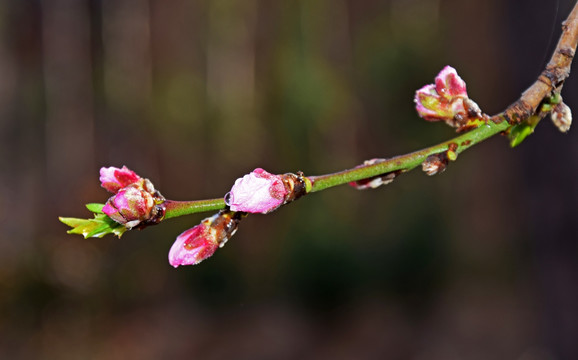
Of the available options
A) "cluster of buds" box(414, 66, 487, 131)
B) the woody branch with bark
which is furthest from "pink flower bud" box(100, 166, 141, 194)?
"cluster of buds" box(414, 66, 487, 131)

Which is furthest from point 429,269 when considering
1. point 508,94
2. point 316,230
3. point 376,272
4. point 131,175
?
point 131,175

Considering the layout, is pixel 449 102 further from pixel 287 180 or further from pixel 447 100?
pixel 287 180

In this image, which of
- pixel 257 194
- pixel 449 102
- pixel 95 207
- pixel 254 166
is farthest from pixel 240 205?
pixel 254 166

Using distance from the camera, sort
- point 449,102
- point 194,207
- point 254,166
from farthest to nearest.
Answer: point 254,166 < point 449,102 < point 194,207

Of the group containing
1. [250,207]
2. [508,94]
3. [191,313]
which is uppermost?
[508,94]

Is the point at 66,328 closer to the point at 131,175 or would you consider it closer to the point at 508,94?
the point at 131,175

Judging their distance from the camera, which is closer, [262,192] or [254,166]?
[262,192]

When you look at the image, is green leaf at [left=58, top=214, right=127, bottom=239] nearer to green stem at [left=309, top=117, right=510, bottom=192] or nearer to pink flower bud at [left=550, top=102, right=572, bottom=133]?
green stem at [left=309, top=117, right=510, bottom=192]

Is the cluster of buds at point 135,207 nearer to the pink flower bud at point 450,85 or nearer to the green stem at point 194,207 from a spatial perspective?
the green stem at point 194,207
